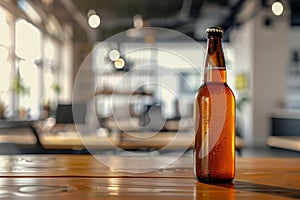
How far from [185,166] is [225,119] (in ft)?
1.12

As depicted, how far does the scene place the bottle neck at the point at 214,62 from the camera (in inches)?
40.0

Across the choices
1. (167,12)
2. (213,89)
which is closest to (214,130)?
(213,89)

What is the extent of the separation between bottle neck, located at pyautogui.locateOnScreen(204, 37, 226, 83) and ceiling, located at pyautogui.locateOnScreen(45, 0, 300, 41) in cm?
999

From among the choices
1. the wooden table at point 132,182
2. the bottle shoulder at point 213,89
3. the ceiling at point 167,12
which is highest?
the ceiling at point 167,12

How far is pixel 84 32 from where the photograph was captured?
17609 millimetres

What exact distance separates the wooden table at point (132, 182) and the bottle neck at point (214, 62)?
220 millimetres

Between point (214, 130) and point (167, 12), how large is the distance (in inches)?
516

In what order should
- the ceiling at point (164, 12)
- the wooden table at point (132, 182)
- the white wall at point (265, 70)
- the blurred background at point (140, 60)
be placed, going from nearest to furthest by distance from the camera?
1. the wooden table at point (132, 182)
2. the blurred background at point (140, 60)
3. the white wall at point (265, 70)
4. the ceiling at point (164, 12)

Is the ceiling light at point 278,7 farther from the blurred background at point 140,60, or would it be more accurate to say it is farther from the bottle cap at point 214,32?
the bottle cap at point 214,32

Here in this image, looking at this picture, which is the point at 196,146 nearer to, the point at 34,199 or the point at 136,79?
the point at 34,199

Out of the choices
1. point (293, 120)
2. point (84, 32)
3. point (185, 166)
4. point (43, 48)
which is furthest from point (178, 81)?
→ point (185, 166)

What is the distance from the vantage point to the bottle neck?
3.34 ft

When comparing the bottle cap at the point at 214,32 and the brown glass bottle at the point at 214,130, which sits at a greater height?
the bottle cap at the point at 214,32

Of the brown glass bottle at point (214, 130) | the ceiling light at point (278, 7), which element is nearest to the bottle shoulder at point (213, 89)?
the brown glass bottle at point (214, 130)
